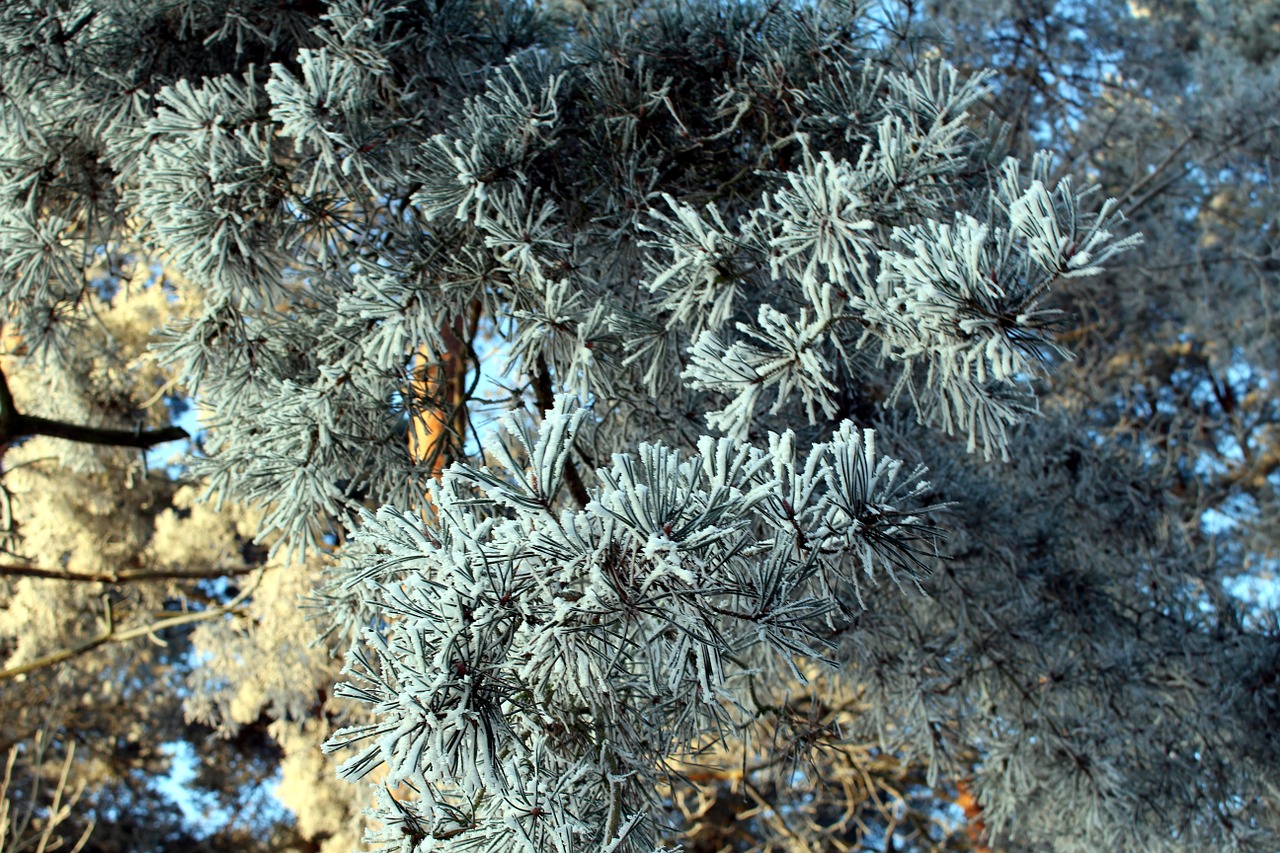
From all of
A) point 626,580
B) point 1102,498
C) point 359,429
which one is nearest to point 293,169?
point 359,429

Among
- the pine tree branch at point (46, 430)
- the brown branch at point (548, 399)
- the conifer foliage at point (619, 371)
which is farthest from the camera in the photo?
the pine tree branch at point (46, 430)

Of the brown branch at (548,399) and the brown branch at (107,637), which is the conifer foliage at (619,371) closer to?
the brown branch at (548,399)

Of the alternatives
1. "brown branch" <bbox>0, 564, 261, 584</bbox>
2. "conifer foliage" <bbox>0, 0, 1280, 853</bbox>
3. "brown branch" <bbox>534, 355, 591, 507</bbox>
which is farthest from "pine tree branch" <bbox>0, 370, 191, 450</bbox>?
"brown branch" <bbox>534, 355, 591, 507</bbox>

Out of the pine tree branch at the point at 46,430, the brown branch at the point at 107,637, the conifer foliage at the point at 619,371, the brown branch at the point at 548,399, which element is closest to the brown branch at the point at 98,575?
the brown branch at the point at 107,637

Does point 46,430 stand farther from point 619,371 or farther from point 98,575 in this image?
point 619,371

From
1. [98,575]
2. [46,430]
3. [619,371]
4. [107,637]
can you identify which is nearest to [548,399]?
[619,371]

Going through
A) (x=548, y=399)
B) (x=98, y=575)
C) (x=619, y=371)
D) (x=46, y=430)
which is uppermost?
(x=619, y=371)

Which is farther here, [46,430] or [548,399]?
[46,430]

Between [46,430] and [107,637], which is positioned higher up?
Answer: [46,430]

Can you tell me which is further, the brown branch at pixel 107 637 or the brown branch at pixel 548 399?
the brown branch at pixel 107 637

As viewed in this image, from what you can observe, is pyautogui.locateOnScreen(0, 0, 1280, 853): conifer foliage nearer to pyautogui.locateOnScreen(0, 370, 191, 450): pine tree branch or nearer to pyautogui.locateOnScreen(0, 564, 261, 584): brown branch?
pyautogui.locateOnScreen(0, 370, 191, 450): pine tree branch
